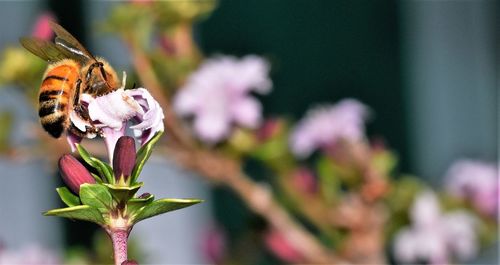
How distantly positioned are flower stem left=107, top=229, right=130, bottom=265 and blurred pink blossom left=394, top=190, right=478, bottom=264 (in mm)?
860

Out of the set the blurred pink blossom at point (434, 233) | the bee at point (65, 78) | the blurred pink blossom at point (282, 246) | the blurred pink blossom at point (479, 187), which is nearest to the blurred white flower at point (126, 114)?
the bee at point (65, 78)

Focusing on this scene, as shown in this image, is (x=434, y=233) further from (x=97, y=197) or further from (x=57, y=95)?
(x=97, y=197)

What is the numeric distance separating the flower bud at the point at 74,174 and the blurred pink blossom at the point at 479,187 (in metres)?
1.29

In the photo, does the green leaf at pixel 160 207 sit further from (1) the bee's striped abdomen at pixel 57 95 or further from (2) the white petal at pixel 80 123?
(1) the bee's striped abdomen at pixel 57 95

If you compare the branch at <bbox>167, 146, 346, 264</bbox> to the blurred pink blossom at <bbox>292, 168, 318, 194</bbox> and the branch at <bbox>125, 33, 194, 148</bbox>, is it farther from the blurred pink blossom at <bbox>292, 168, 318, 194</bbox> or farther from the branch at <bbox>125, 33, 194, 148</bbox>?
the blurred pink blossom at <bbox>292, 168, 318, 194</bbox>

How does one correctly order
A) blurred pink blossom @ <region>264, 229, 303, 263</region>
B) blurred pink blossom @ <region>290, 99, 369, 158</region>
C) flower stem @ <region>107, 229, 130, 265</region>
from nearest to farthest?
1. flower stem @ <region>107, 229, 130, 265</region>
2. blurred pink blossom @ <region>264, 229, 303, 263</region>
3. blurred pink blossom @ <region>290, 99, 369, 158</region>

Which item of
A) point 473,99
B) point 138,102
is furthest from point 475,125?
point 138,102

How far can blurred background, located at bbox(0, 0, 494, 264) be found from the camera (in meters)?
3.89

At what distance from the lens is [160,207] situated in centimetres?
77

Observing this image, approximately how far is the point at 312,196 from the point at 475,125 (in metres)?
2.83

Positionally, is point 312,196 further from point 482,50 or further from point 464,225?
point 482,50

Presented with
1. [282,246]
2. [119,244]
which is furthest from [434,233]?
[119,244]

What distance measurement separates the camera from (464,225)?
1.81 m

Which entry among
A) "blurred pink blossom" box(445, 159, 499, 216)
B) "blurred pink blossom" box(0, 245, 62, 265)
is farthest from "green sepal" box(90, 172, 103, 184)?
"blurred pink blossom" box(445, 159, 499, 216)
